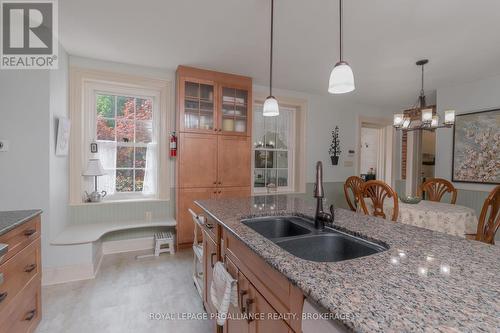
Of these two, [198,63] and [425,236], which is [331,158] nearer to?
[198,63]

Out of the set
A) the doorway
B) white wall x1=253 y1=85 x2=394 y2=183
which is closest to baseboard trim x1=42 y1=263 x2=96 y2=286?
white wall x1=253 y1=85 x2=394 y2=183

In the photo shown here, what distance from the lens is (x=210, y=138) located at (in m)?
3.42

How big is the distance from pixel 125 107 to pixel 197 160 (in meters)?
1.24

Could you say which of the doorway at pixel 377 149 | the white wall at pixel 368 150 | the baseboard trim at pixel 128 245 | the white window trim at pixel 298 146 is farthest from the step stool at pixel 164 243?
the white wall at pixel 368 150

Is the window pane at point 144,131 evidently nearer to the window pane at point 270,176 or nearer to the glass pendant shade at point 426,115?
the window pane at point 270,176

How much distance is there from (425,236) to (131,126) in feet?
11.4

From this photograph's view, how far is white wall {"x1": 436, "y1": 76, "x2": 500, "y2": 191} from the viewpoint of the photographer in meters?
3.49

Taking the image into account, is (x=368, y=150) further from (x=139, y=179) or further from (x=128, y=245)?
(x=128, y=245)

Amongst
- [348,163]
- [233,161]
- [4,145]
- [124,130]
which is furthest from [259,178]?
[4,145]

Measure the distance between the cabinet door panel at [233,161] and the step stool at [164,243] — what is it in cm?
99

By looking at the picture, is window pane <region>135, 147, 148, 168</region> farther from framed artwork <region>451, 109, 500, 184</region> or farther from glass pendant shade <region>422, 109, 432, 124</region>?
framed artwork <region>451, 109, 500, 184</region>

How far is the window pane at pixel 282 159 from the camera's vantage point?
4.41 meters

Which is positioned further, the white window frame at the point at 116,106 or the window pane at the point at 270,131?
the window pane at the point at 270,131

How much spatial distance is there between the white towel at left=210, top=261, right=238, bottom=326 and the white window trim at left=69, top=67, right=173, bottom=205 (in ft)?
7.66
